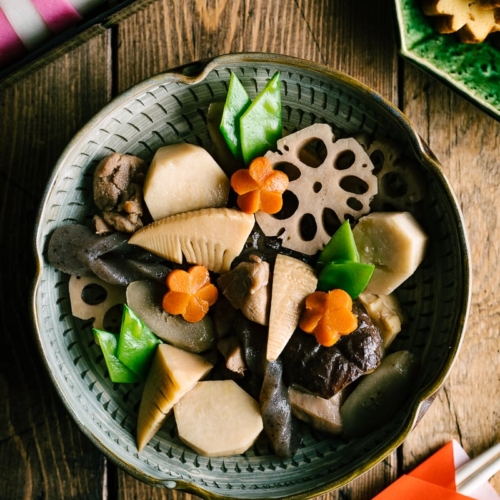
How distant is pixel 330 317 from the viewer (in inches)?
52.8

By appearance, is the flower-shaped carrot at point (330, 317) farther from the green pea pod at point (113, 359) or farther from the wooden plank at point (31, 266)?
the wooden plank at point (31, 266)

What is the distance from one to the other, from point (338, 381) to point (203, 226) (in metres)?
0.48

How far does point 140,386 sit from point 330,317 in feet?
1.78

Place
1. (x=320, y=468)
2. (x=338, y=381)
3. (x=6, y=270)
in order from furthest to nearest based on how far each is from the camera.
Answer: (x=6, y=270), (x=320, y=468), (x=338, y=381)

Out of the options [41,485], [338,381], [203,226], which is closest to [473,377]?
[338,381]

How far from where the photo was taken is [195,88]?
1.44 m

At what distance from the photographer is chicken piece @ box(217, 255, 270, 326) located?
133 centimetres

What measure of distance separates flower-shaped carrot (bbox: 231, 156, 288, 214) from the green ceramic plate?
46cm

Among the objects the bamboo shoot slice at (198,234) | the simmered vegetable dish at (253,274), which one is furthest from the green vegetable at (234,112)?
the bamboo shoot slice at (198,234)

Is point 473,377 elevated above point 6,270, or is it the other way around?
point 6,270

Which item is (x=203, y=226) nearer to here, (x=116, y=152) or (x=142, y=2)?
(x=116, y=152)

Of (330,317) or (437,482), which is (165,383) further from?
(437,482)

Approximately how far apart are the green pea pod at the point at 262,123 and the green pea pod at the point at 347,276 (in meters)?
0.34

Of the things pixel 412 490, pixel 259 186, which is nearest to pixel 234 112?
pixel 259 186
